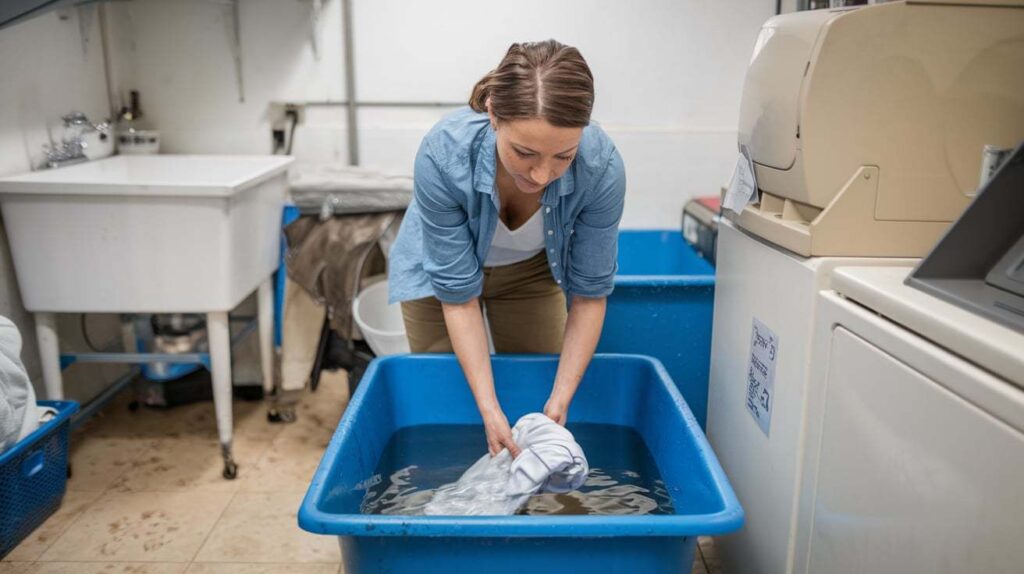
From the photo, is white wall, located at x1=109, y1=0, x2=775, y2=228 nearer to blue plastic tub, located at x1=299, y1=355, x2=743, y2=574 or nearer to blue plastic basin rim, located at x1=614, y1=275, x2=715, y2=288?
blue plastic basin rim, located at x1=614, y1=275, x2=715, y2=288

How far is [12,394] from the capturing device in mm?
1478

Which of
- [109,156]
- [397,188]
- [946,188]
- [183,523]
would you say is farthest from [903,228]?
[109,156]

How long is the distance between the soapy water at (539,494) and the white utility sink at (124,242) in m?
0.70

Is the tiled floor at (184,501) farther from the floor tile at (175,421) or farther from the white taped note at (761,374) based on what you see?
the white taped note at (761,374)

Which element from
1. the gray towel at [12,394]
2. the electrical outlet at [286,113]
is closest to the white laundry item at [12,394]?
the gray towel at [12,394]

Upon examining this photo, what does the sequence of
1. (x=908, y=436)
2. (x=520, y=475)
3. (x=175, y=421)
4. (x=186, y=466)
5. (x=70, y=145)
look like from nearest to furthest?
(x=908, y=436), (x=520, y=475), (x=186, y=466), (x=70, y=145), (x=175, y=421)

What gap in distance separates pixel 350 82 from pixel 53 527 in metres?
1.48

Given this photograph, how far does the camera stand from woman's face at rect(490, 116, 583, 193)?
100 centimetres

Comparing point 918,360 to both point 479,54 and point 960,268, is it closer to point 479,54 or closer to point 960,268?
point 960,268

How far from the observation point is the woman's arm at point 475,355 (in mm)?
1228

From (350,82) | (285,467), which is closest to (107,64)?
(350,82)

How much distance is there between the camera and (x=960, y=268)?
870mm

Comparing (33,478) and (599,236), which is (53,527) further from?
(599,236)

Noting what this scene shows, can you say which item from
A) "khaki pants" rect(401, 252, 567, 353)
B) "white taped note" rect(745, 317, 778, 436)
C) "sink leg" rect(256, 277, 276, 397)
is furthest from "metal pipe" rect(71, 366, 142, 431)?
"white taped note" rect(745, 317, 778, 436)
